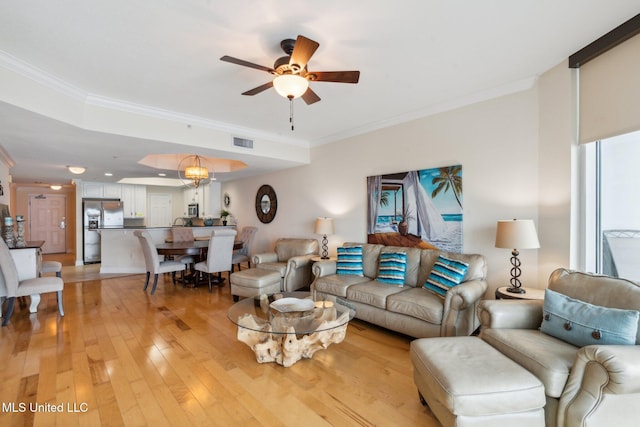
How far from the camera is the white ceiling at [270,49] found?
6.15ft

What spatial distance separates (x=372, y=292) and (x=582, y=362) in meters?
1.88

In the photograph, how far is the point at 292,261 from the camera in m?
4.39

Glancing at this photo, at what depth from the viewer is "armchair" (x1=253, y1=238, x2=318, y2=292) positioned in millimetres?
4383

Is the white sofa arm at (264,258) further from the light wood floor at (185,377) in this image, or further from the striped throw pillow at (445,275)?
Answer: the striped throw pillow at (445,275)

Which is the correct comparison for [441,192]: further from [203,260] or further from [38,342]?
[38,342]

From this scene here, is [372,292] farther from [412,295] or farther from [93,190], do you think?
[93,190]

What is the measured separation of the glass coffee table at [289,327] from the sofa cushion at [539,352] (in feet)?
3.71

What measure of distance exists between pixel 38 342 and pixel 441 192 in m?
4.59

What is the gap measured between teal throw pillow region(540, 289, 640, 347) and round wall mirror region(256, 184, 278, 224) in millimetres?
5017

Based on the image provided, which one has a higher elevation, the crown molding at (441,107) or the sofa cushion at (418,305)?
the crown molding at (441,107)

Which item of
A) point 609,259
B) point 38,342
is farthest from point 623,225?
point 38,342

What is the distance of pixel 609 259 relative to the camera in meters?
2.47

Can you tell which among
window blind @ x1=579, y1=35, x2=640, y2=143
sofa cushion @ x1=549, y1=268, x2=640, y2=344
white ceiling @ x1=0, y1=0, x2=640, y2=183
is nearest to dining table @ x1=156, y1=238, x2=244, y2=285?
white ceiling @ x1=0, y1=0, x2=640, y2=183

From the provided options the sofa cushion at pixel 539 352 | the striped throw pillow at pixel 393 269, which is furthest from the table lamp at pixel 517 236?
the striped throw pillow at pixel 393 269
